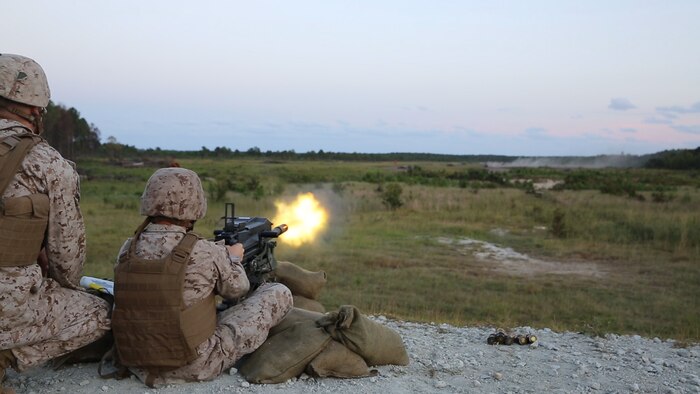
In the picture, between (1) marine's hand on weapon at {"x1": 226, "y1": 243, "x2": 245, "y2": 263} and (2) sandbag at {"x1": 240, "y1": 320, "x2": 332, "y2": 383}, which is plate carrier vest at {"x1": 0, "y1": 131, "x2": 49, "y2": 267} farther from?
(2) sandbag at {"x1": 240, "y1": 320, "x2": 332, "y2": 383}

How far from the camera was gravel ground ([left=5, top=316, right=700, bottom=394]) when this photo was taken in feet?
14.4

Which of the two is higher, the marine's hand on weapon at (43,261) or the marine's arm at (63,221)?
the marine's arm at (63,221)

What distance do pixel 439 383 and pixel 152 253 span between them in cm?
230

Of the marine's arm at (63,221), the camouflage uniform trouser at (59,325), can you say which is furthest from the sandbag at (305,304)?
the marine's arm at (63,221)

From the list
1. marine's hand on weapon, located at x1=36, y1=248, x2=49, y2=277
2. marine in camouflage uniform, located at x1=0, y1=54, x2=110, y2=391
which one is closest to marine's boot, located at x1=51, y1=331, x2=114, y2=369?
marine in camouflage uniform, located at x1=0, y1=54, x2=110, y2=391

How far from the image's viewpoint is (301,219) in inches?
780

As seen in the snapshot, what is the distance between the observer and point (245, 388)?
4355 millimetres

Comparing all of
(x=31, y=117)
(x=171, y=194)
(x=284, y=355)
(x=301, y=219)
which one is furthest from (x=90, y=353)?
(x=301, y=219)

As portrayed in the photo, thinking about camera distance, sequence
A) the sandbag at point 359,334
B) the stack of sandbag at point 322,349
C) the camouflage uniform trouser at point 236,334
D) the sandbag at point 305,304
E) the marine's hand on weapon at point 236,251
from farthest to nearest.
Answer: the sandbag at point 305,304, the sandbag at point 359,334, the stack of sandbag at point 322,349, the marine's hand on weapon at point 236,251, the camouflage uniform trouser at point 236,334

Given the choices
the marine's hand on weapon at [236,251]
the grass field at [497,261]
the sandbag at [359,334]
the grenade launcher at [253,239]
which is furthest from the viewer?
the grass field at [497,261]

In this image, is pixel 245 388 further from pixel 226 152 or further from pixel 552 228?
pixel 226 152

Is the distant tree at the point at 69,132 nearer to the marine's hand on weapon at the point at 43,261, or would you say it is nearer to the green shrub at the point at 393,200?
the green shrub at the point at 393,200

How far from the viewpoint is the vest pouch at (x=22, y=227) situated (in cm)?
357

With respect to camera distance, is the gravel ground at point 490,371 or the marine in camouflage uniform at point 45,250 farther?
the gravel ground at point 490,371
